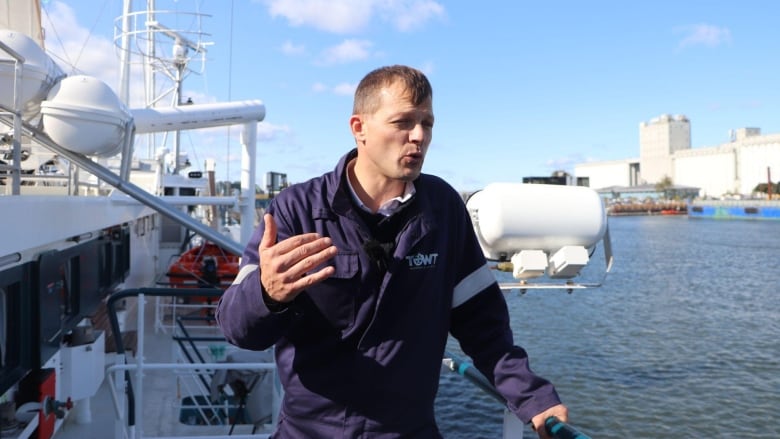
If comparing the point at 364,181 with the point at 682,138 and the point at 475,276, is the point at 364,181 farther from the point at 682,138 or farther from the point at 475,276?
the point at 682,138

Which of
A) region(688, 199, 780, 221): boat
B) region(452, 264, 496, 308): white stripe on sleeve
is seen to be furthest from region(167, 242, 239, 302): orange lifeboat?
region(688, 199, 780, 221): boat

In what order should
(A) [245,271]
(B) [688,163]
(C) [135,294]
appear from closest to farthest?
(A) [245,271]
(C) [135,294]
(B) [688,163]

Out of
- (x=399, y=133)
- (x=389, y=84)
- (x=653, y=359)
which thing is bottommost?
(x=653, y=359)

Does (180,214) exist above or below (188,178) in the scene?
below

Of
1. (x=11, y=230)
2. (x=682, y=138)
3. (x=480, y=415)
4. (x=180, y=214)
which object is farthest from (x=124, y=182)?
(x=682, y=138)

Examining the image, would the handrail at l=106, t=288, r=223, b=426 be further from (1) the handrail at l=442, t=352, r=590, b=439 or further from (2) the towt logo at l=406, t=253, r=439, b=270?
(2) the towt logo at l=406, t=253, r=439, b=270

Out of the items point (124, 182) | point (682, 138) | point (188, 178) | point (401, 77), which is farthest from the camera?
point (682, 138)

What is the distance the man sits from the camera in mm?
1787

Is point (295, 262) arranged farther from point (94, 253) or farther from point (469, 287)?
point (94, 253)

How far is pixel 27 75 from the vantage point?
186 inches

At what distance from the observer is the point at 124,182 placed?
570 cm

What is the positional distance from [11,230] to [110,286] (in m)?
4.85

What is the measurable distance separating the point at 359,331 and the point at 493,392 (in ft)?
2.03

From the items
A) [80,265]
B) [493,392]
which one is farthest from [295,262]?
[80,265]
